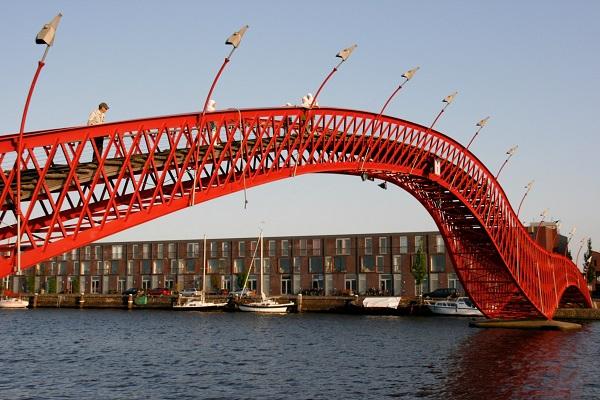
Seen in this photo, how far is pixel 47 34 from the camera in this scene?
2250 centimetres

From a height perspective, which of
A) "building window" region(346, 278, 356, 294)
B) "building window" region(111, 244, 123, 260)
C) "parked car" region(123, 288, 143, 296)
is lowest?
"parked car" region(123, 288, 143, 296)

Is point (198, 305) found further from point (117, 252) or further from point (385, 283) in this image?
point (117, 252)

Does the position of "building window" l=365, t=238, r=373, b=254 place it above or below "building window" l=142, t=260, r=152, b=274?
above

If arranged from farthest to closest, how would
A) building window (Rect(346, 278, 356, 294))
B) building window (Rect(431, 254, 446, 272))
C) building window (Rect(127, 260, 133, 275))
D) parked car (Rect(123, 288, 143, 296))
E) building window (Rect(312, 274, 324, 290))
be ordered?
1. building window (Rect(127, 260, 133, 275))
2. parked car (Rect(123, 288, 143, 296))
3. building window (Rect(312, 274, 324, 290))
4. building window (Rect(346, 278, 356, 294))
5. building window (Rect(431, 254, 446, 272))

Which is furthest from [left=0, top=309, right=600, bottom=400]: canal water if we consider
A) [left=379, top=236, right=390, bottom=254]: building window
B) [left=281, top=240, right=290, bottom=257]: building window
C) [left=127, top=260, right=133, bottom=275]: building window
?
[left=127, top=260, right=133, bottom=275]: building window

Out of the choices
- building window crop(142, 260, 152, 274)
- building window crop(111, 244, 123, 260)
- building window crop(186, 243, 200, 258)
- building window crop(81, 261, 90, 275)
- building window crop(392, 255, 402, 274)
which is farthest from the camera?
building window crop(81, 261, 90, 275)

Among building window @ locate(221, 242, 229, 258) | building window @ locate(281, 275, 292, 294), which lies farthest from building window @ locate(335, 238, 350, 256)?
building window @ locate(221, 242, 229, 258)

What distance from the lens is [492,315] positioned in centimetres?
8450

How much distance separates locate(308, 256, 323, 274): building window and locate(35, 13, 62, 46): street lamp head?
116 meters

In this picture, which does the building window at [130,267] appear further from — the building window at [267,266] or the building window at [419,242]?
the building window at [419,242]

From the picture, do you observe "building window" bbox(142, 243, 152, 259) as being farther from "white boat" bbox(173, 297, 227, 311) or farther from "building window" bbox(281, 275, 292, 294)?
"building window" bbox(281, 275, 292, 294)

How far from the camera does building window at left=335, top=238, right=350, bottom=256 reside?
5330 inches

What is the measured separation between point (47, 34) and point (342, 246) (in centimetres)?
11516

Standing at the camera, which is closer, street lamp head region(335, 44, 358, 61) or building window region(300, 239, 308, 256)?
street lamp head region(335, 44, 358, 61)
